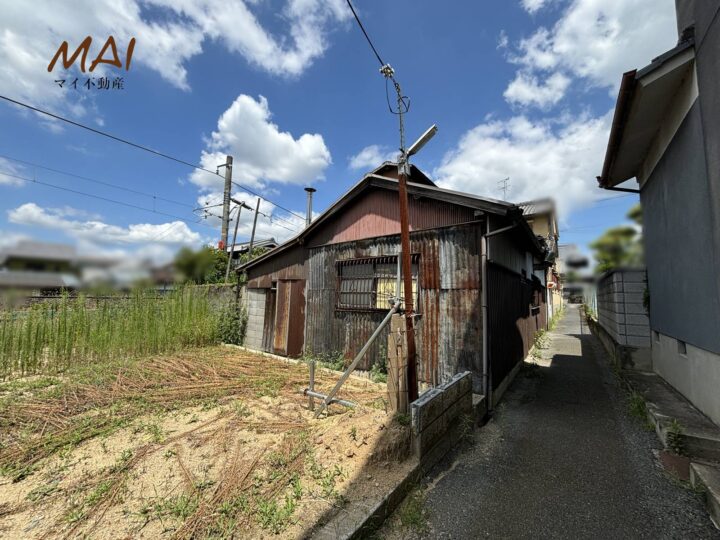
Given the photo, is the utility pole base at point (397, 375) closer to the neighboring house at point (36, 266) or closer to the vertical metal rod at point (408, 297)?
the vertical metal rod at point (408, 297)

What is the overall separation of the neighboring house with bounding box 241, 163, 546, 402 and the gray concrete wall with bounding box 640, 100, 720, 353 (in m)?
1.89

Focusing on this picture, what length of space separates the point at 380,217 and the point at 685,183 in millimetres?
4341

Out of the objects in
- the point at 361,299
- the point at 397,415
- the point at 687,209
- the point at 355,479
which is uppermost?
the point at 687,209

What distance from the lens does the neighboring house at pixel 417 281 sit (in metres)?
4.86

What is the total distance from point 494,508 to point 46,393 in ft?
21.0

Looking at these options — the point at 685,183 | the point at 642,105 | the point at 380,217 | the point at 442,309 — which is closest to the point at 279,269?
the point at 380,217

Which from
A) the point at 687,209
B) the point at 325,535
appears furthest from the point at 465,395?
the point at 687,209

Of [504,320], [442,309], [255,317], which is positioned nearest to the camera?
[442,309]

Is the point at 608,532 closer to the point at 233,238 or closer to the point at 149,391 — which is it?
the point at 149,391

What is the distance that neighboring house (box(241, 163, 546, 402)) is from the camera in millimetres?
4855

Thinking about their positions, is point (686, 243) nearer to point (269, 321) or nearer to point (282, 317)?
point (282, 317)

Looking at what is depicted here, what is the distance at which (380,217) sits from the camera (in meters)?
6.24

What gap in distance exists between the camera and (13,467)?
3.03m

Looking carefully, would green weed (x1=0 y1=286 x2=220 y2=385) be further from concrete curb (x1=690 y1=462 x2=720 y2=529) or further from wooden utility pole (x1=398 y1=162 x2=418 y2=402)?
concrete curb (x1=690 y1=462 x2=720 y2=529)
